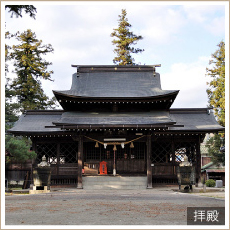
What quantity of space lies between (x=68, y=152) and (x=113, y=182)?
179 inches

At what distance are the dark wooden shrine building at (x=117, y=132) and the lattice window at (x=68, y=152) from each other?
67 millimetres

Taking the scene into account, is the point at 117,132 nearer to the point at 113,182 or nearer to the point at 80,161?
the point at 80,161

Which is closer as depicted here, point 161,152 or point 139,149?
point 161,152

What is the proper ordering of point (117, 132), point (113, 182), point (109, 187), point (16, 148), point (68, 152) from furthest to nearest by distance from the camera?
1. point (68, 152)
2. point (117, 132)
3. point (113, 182)
4. point (109, 187)
5. point (16, 148)

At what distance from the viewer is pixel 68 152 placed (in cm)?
2288

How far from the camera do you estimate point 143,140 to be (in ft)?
67.8

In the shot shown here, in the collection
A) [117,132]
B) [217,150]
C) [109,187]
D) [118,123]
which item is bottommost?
[109,187]

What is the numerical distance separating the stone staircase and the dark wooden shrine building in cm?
42

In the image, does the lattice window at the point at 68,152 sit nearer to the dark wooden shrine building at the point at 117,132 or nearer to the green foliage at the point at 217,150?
the dark wooden shrine building at the point at 117,132

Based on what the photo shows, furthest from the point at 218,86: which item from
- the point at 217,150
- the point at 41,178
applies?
the point at 41,178

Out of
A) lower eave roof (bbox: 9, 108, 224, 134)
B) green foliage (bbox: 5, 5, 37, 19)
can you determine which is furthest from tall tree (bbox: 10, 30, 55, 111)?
green foliage (bbox: 5, 5, 37, 19)

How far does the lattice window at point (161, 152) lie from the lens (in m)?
22.0

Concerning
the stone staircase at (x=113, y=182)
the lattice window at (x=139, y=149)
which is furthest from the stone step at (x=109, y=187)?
the lattice window at (x=139, y=149)

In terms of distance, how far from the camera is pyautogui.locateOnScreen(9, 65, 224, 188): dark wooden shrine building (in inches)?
800
